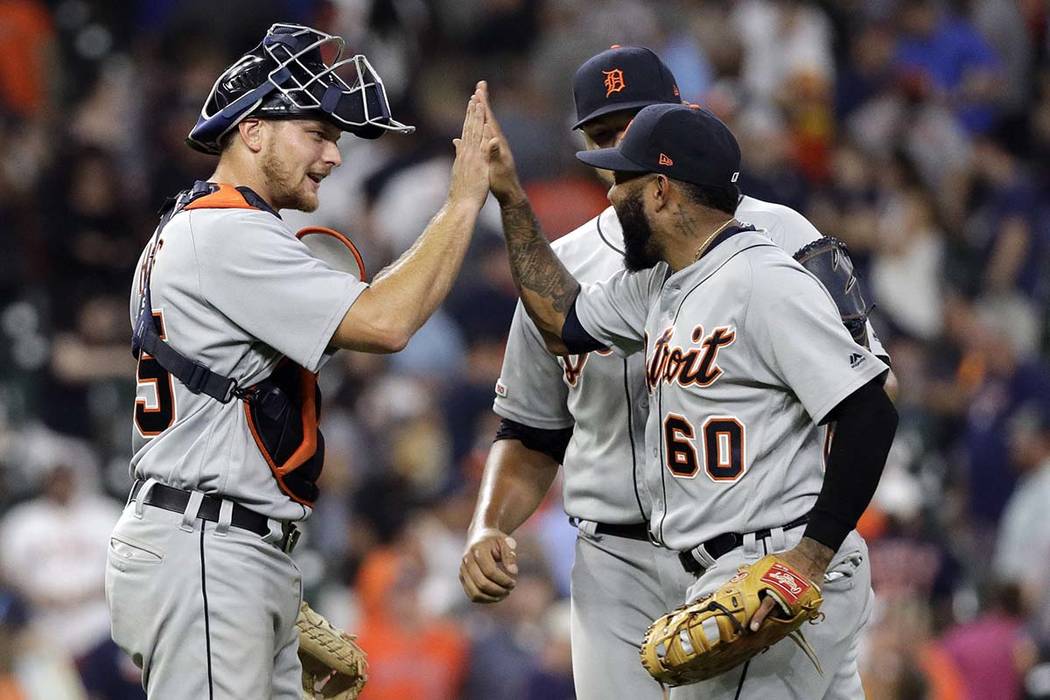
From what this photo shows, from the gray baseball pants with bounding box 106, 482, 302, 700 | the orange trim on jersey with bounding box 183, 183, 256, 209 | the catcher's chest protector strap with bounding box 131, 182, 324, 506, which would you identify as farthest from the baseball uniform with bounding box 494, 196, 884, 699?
the orange trim on jersey with bounding box 183, 183, 256, 209

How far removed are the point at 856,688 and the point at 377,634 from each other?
387cm

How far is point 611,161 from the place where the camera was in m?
3.89

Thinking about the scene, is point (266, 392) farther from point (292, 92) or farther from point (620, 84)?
point (620, 84)

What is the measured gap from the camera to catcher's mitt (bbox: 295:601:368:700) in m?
4.22

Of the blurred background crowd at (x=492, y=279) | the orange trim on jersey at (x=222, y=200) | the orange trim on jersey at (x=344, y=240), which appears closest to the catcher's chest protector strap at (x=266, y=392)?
the orange trim on jersey at (x=222, y=200)

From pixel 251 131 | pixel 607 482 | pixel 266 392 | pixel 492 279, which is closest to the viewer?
pixel 266 392

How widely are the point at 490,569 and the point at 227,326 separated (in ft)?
3.17

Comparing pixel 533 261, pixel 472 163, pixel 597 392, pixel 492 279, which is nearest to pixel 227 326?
pixel 472 163

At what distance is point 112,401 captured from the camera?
831 centimetres

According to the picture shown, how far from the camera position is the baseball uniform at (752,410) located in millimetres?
3646

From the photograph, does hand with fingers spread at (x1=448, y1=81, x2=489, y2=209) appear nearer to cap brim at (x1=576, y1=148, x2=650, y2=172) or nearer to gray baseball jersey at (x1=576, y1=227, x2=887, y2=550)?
cap brim at (x1=576, y1=148, x2=650, y2=172)

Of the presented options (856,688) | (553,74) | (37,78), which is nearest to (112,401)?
(37,78)

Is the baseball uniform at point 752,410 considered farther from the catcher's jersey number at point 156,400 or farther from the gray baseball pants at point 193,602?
the catcher's jersey number at point 156,400

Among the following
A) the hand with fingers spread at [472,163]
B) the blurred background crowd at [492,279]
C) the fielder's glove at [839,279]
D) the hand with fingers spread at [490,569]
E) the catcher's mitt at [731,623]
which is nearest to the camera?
the catcher's mitt at [731,623]
